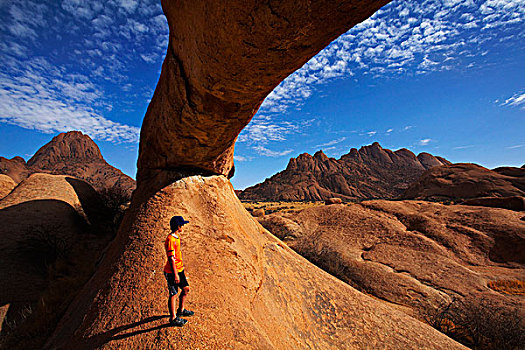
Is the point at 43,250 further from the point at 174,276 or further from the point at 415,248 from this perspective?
the point at 415,248

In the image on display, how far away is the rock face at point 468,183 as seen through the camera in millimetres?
22969

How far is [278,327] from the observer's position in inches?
126

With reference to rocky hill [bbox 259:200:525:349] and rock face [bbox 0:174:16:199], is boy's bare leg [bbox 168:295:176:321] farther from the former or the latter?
rock face [bbox 0:174:16:199]

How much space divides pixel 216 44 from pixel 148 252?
293 centimetres

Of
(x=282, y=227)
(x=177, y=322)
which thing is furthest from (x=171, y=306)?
(x=282, y=227)

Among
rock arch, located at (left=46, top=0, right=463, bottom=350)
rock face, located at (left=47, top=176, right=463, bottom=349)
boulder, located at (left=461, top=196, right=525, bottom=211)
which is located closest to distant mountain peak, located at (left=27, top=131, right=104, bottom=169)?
rock arch, located at (left=46, top=0, right=463, bottom=350)

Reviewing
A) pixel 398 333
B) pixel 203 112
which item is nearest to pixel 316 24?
pixel 203 112

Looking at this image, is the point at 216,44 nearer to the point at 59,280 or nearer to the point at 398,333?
the point at 398,333

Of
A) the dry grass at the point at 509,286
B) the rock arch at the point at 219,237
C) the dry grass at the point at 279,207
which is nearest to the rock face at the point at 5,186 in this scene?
the rock arch at the point at 219,237

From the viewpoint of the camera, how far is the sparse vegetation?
466cm

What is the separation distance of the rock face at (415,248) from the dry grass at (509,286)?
196 mm

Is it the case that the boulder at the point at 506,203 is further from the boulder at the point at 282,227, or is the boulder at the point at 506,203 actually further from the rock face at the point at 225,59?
the rock face at the point at 225,59

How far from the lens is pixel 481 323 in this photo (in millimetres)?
5121

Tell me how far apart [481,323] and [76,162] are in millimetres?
90743
